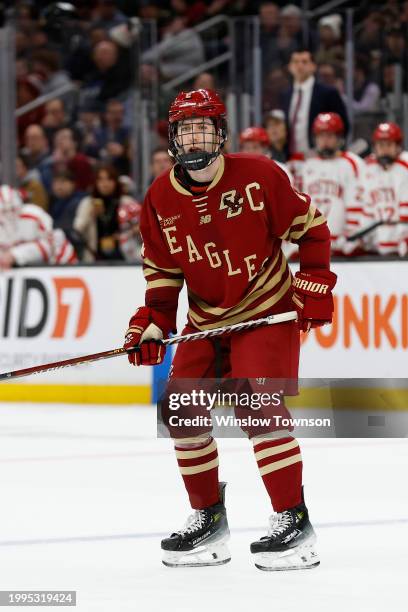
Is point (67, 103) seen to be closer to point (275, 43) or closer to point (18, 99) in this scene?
point (18, 99)

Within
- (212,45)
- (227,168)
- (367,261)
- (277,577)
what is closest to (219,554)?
(277,577)

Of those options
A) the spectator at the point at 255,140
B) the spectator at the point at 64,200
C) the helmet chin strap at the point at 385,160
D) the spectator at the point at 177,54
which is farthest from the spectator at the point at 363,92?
the spectator at the point at 64,200

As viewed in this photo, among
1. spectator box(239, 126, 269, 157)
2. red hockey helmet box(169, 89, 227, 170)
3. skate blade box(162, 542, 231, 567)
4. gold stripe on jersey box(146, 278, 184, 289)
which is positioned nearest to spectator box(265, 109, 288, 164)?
spectator box(239, 126, 269, 157)

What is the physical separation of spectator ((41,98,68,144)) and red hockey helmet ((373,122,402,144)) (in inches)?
80.7

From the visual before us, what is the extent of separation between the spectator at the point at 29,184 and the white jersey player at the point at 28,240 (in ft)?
0.41

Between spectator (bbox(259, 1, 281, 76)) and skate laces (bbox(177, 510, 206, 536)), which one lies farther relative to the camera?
spectator (bbox(259, 1, 281, 76))

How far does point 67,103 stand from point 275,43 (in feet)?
4.74

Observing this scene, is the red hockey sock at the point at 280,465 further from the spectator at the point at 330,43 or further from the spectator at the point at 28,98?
the spectator at the point at 28,98

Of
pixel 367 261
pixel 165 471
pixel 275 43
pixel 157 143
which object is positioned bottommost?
pixel 165 471

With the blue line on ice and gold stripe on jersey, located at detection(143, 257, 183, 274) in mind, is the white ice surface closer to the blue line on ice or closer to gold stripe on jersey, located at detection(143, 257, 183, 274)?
the blue line on ice

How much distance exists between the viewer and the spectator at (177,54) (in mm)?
8680

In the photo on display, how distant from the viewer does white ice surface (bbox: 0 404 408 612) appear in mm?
3342

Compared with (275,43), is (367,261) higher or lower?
lower

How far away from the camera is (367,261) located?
7.52 m
